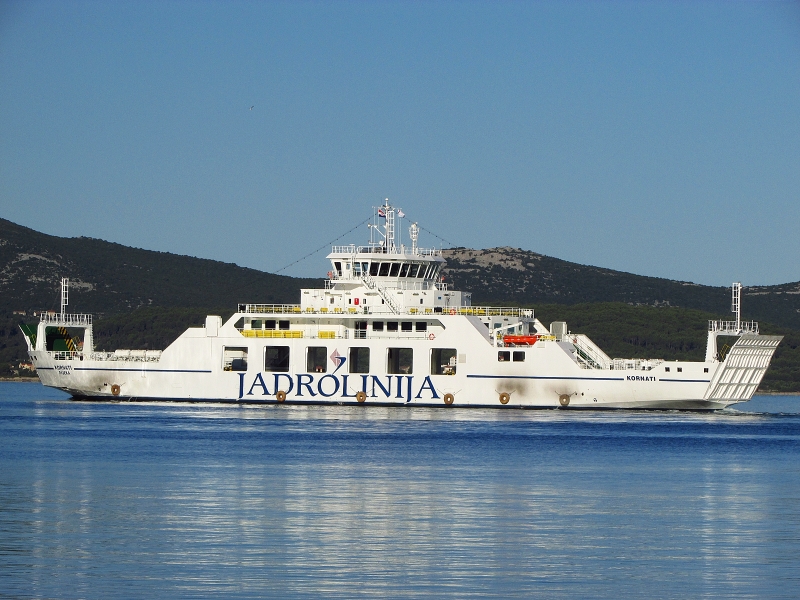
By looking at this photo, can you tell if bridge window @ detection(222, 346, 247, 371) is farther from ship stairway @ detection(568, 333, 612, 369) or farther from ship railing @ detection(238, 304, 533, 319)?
ship stairway @ detection(568, 333, 612, 369)

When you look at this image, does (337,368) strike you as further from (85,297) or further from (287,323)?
(85,297)

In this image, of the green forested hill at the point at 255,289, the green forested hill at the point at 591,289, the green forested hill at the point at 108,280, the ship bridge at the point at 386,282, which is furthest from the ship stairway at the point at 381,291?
the green forested hill at the point at 591,289

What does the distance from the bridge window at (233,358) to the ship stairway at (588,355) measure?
13.5 metres

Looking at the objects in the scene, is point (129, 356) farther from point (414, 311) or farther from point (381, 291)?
point (414, 311)

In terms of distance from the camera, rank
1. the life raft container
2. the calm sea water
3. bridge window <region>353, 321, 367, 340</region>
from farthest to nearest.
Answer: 1. bridge window <region>353, 321, 367, 340</region>
2. the life raft container
3. the calm sea water

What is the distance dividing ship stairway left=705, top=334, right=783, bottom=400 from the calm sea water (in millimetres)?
8632

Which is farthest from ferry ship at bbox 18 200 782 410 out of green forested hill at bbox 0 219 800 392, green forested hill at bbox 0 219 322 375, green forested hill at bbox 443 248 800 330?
green forested hill at bbox 443 248 800 330

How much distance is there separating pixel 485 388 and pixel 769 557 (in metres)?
34.4

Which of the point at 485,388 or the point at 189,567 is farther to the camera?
the point at 485,388

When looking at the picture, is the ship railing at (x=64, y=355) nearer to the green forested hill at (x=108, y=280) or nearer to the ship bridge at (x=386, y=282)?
the ship bridge at (x=386, y=282)

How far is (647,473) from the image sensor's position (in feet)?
106

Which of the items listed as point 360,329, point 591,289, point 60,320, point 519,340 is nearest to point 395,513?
point 519,340

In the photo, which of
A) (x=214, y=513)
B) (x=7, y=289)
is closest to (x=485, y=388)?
(x=214, y=513)

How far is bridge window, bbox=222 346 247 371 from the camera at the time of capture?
57250 millimetres
